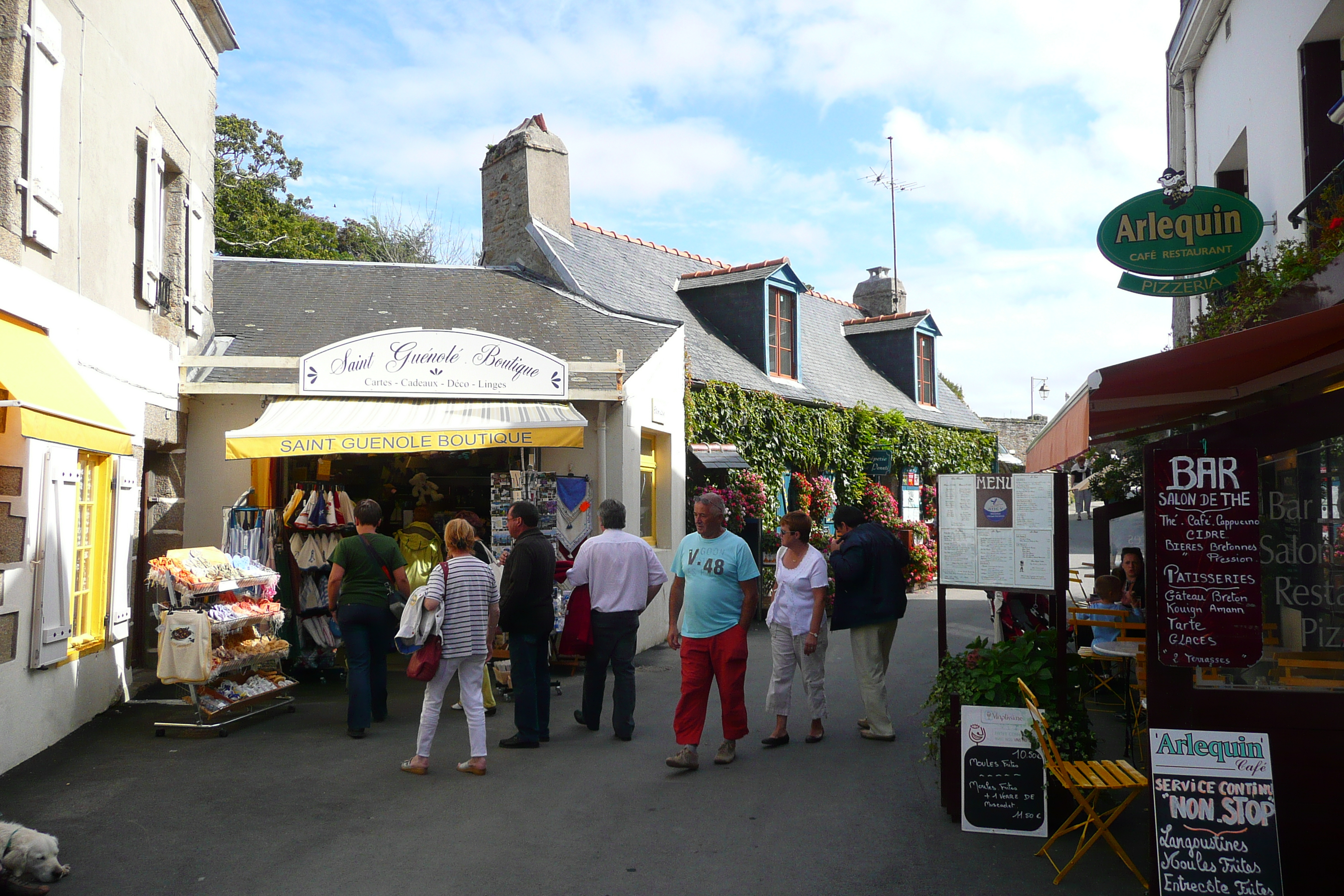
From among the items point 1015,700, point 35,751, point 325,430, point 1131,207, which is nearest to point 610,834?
point 1015,700

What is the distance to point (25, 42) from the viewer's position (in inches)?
244

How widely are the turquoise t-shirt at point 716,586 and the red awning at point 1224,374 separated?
85.0 inches

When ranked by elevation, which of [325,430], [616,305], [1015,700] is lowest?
[1015,700]

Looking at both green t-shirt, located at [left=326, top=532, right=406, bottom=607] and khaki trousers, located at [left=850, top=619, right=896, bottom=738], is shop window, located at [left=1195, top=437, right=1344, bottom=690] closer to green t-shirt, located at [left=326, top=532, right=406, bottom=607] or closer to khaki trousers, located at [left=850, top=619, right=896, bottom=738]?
khaki trousers, located at [left=850, top=619, right=896, bottom=738]

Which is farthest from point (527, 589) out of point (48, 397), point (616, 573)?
point (48, 397)

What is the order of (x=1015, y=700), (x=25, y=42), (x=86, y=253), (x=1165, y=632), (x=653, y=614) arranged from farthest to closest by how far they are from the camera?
(x=653, y=614) < (x=86, y=253) < (x=25, y=42) < (x=1015, y=700) < (x=1165, y=632)

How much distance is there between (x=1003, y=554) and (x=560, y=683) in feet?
16.3

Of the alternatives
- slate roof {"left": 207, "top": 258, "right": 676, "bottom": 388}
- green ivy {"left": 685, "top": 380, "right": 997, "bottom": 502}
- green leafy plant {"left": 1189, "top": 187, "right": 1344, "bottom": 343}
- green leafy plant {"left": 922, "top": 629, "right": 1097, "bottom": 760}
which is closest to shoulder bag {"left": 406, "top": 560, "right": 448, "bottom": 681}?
green leafy plant {"left": 922, "top": 629, "right": 1097, "bottom": 760}

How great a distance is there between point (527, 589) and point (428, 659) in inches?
38.2

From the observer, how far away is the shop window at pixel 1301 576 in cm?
402

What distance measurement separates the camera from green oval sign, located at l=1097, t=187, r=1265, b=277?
23.3 ft

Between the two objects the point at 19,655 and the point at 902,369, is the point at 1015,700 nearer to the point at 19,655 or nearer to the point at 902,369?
the point at 19,655

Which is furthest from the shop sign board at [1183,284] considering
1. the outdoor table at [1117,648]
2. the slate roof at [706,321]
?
the slate roof at [706,321]

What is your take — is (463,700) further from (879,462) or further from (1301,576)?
(879,462)
